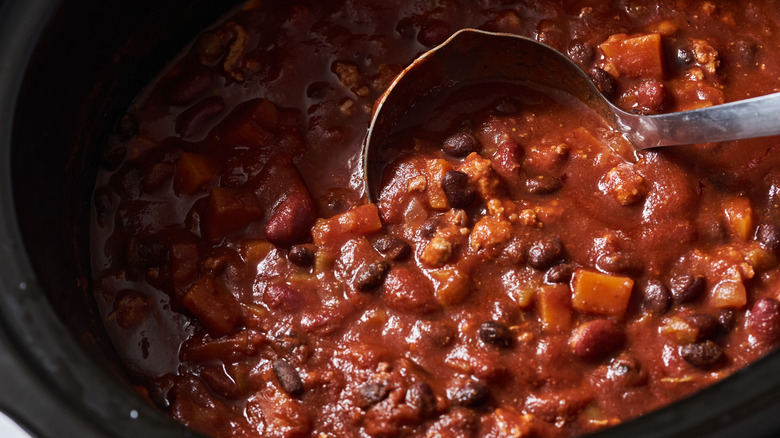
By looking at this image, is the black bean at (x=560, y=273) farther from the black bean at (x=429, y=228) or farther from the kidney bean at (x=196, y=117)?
the kidney bean at (x=196, y=117)

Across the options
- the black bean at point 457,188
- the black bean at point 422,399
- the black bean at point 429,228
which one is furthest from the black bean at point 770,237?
the black bean at point 422,399

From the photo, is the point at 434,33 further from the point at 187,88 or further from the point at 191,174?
the point at 191,174

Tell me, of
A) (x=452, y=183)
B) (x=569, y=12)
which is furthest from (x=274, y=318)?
(x=569, y=12)

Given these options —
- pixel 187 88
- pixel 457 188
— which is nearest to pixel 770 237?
pixel 457 188

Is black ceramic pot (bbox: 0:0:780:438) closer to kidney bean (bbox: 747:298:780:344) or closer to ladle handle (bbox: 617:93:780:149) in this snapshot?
kidney bean (bbox: 747:298:780:344)

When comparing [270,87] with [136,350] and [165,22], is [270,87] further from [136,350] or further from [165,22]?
[136,350]

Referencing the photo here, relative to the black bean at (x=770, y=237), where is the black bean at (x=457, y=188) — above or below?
above
